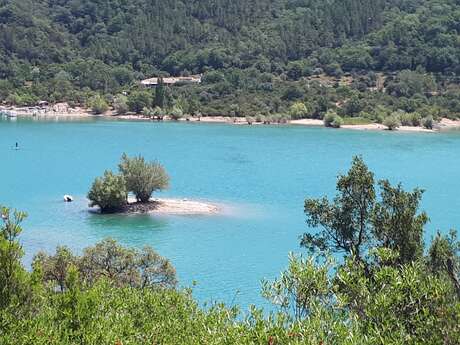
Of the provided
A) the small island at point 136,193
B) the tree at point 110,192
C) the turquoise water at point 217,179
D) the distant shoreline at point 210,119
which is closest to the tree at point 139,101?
the distant shoreline at point 210,119

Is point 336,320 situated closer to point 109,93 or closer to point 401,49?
point 109,93

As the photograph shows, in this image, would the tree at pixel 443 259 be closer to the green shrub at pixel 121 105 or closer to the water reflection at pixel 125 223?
the water reflection at pixel 125 223

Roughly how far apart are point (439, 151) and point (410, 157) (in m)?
10.3

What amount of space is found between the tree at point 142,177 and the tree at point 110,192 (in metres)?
1.50

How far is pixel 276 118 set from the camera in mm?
157250

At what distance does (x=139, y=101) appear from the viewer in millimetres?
164000

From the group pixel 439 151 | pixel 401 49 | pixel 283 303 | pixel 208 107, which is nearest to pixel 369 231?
pixel 283 303

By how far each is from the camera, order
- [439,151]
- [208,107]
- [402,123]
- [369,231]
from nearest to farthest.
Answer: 1. [369,231]
2. [439,151]
3. [402,123]
4. [208,107]

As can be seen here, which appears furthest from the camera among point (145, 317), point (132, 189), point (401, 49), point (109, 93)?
point (401, 49)

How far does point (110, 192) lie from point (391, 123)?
9323 cm

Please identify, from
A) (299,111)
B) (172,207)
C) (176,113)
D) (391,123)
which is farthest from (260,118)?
(172,207)

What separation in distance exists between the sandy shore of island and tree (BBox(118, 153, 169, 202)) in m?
0.91

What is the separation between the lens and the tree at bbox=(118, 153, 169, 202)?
64500 mm

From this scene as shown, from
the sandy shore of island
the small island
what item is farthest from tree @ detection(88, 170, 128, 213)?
the sandy shore of island
